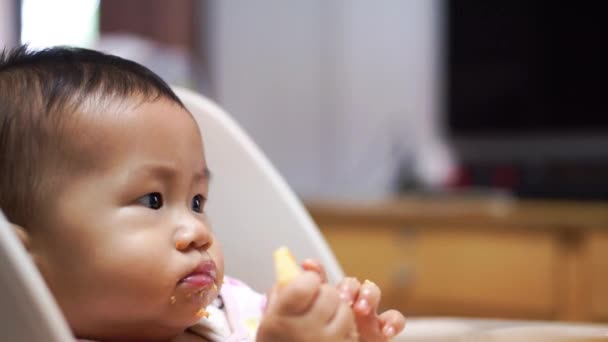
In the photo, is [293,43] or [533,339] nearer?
[533,339]

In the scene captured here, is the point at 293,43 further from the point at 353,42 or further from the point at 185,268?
the point at 185,268

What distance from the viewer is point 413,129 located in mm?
2902

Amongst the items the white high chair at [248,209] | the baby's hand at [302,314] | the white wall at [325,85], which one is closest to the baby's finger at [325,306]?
the baby's hand at [302,314]

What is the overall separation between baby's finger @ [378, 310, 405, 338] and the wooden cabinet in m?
1.36

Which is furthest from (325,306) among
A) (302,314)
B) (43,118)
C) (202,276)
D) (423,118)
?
(423,118)

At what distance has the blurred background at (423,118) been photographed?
201 cm

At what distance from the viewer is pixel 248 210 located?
82 cm

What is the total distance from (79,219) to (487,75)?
7.21 feet

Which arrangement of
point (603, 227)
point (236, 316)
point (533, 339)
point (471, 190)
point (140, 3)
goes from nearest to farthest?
1. point (533, 339)
2. point (236, 316)
3. point (603, 227)
4. point (471, 190)
5. point (140, 3)

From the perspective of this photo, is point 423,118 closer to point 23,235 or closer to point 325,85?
point 325,85

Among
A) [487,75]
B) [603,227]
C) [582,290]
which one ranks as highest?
[487,75]

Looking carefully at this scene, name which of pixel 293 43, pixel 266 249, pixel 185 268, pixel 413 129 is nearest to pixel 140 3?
pixel 293 43

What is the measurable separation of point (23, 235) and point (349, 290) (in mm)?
231

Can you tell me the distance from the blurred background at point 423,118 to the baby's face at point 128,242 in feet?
4.66
